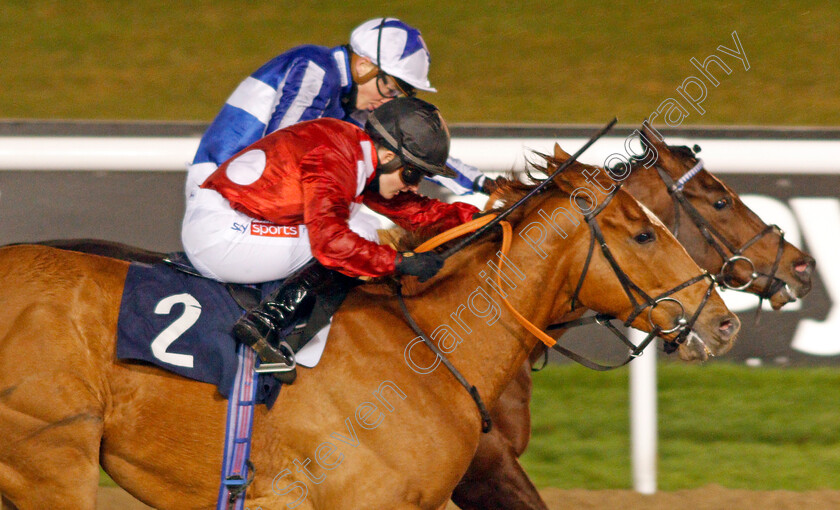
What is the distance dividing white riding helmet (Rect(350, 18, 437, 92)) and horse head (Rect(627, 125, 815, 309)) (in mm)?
1033

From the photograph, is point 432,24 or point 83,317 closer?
point 83,317

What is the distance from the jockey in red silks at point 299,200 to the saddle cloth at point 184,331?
8 centimetres

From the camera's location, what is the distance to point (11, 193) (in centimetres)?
482

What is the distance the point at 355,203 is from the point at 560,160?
2.22ft

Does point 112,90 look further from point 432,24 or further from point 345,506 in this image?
point 345,506

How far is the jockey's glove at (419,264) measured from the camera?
272 centimetres

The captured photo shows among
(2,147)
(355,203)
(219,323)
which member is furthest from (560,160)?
(2,147)

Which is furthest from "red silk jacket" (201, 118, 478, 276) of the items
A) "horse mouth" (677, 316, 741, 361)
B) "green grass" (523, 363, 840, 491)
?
"green grass" (523, 363, 840, 491)

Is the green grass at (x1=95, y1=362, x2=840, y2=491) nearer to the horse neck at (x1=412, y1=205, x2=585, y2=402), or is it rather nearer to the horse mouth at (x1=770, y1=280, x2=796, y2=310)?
the horse mouth at (x1=770, y1=280, x2=796, y2=310)

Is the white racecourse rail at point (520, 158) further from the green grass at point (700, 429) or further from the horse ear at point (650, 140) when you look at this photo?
the horse ear at point (650, 140)

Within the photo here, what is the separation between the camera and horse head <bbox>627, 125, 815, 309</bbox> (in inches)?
151

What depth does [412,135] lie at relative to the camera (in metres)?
2.85

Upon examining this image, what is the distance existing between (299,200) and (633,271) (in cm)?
103

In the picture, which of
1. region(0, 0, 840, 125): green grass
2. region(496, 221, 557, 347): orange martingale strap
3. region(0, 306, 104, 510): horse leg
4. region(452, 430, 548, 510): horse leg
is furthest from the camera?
region(0, 0, 840, 125): green grass
